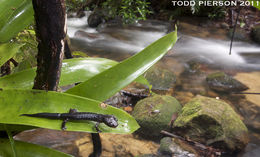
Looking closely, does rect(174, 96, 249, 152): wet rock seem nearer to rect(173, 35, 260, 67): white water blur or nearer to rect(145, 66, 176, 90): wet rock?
rect(145, 66, 176, 90): wet rock

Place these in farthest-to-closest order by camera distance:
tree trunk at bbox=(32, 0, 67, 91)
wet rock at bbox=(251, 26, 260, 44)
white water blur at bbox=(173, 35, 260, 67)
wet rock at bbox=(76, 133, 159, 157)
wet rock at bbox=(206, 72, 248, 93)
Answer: wet rock at bbox=(251, 26, 260, 44)
white water blur at bbox=(173, 35, 260, 67)
wet rock at bbox=(206, 72, 248, 93)
wet rock at bbox=(76, 133, 159, 157)
tree trunk at bbox=(32, 0, 67, 91)

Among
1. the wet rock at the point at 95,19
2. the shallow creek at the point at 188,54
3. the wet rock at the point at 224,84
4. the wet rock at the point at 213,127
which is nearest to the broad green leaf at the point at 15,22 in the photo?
the shallow creek at the point at 188,54

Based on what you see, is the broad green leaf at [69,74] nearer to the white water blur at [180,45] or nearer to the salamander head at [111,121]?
the salamander head at [111,121]

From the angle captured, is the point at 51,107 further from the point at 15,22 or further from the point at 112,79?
the point at 15,22

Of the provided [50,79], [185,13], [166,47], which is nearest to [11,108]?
[50,79]

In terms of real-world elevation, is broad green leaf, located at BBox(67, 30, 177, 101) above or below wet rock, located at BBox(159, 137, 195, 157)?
above

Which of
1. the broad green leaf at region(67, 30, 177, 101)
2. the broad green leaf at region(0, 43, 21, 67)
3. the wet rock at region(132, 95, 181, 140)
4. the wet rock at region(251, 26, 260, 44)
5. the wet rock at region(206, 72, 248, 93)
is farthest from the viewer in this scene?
the wet rock at region(251, 26, 260, 44)

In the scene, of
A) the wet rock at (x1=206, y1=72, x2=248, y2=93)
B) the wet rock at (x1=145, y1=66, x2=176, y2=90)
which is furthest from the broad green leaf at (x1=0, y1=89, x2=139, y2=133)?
the wet rock at (x1=206, y1=72, x2=248, y2=93)
